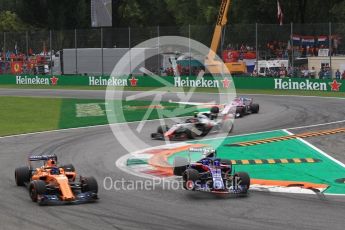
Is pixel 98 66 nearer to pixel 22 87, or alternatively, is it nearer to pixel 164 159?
pixel 22 87

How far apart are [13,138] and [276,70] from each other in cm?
2914

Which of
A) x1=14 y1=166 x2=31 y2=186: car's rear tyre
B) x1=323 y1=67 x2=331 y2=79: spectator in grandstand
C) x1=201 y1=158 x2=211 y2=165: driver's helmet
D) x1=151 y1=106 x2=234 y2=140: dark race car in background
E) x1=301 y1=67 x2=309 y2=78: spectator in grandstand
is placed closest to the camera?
x1=201 y1=158 x2=211 y2=165: driver's helmet

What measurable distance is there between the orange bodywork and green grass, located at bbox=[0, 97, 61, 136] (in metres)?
12.7

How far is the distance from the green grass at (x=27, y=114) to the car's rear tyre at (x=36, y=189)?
525 inches

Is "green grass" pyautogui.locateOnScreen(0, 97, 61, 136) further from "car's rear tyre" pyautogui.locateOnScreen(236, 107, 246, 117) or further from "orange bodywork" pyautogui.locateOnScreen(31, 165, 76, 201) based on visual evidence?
"orange bodywork" pyautogui.locateOnScreen(31, 165, 76, 201)

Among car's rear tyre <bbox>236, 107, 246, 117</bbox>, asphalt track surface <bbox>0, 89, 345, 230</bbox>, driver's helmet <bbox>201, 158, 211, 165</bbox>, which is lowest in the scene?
asphalt track surface <bbox>0, 89, 345, 230</bbox>

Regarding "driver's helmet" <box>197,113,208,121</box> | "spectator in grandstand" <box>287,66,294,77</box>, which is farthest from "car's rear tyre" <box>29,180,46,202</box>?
"spectator in grandstand" <box>287,66,294,77</box>

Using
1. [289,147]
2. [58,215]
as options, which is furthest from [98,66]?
[58,215]

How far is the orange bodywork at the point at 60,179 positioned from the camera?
1348cm

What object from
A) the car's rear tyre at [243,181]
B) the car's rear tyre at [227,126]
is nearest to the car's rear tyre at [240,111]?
the car's rear tyre at [227,126]

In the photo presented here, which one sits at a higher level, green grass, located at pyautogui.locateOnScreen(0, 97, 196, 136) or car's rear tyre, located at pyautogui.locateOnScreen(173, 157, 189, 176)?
green grass, located at pyautogui.locateOnScreen(0, 97, 196, 136)

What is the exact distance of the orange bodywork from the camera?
13.5 meters

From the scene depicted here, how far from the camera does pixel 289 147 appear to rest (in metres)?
21.7

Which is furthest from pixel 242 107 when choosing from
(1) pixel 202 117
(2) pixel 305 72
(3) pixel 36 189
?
(2) pixel 305 72
